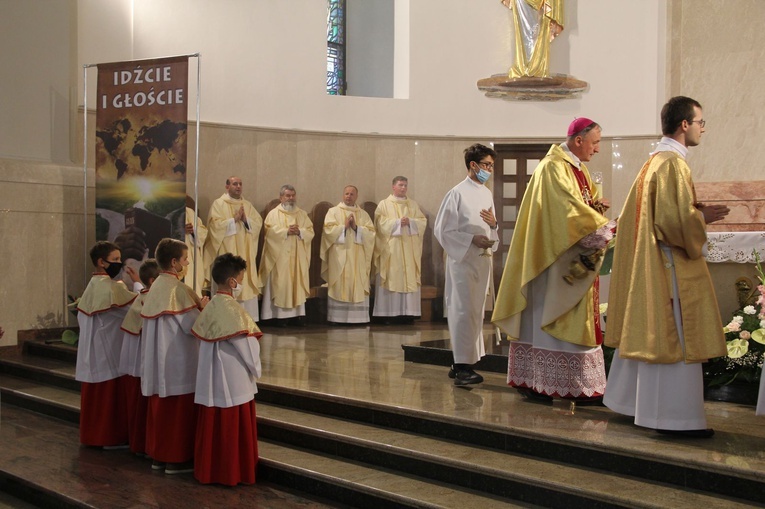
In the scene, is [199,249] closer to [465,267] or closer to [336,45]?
[336,45]

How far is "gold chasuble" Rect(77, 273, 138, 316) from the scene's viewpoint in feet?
19.4

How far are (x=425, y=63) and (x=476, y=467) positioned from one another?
808 cm

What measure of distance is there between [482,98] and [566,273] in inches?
265

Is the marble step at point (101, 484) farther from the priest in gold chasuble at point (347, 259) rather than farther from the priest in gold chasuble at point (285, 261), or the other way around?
the priest in gold chasuble at point (347, 259)

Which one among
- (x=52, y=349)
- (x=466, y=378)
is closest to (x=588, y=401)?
(x=466, y=378)

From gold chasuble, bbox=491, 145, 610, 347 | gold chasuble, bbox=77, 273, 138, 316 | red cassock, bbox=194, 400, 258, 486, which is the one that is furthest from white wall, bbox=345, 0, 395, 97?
red cassock, bbox=194, 400, 258, 486

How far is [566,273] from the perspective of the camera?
5266 mm

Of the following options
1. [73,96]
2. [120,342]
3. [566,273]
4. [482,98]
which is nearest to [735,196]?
[566,273]

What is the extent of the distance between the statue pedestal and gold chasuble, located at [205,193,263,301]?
3.49m

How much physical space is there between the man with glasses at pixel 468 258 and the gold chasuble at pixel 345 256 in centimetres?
453

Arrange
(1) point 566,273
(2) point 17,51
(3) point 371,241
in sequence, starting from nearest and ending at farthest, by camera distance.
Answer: (1) point 566,273, (2) point 17,51, (3) point 371,241

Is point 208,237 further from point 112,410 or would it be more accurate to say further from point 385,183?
point 112,410

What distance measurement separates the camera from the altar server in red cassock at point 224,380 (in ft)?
15.7

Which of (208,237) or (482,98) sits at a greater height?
(482,98)
